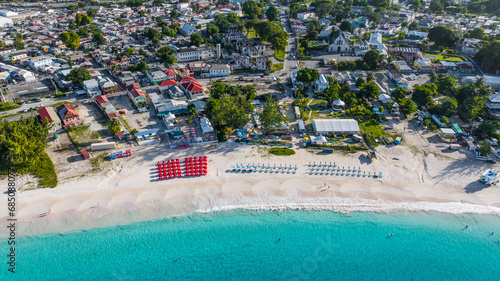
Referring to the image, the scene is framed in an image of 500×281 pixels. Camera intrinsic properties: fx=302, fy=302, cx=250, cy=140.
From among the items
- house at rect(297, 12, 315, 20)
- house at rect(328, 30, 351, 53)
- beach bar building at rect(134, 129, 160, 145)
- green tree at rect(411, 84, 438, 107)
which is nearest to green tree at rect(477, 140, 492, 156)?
green tree at rect(411, 84, 438, 107)

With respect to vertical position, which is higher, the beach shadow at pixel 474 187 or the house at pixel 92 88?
the house at pixel 92 88

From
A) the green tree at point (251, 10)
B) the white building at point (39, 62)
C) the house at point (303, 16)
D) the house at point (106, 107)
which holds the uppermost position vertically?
the green tree at point (251, 10)

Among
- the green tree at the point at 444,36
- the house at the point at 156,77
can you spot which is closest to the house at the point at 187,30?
the house at the point at 156,77

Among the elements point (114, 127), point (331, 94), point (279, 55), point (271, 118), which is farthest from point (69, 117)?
point (279, 55)

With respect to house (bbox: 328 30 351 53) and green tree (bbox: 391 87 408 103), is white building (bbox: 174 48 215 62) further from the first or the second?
green tree (bbox: 391 87 408 103)

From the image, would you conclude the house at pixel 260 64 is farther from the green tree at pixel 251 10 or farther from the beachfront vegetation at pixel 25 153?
the green tree at pixel 251 10

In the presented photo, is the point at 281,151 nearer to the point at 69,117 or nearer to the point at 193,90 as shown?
the point at 193,90
